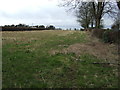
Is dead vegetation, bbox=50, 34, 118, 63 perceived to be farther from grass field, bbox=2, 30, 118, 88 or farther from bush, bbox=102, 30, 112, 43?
bush, bbox=102, 30, 112, 43

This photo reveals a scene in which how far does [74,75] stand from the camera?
21.5 feet

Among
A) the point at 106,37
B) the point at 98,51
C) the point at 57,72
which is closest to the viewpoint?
the point at 57,72

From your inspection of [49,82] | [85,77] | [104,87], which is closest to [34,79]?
[49,82]

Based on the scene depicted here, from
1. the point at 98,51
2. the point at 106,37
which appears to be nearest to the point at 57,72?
the point at 98,51

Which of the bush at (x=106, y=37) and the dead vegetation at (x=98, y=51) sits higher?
the bush at (x=106, y=37)

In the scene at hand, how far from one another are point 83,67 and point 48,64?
1.27m

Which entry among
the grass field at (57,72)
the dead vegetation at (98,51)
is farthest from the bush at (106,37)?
the grass field at (57,72)

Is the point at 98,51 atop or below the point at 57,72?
atop

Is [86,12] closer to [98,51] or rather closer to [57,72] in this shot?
[98,51]

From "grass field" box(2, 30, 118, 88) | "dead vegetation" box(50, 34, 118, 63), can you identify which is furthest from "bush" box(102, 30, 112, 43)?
"grass field" box(2, 30, 118, 88)

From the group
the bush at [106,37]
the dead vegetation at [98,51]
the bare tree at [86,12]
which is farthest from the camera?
the bare tree at [86,12]

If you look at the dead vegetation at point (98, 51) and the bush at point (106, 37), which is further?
the bush at point (106, 37)

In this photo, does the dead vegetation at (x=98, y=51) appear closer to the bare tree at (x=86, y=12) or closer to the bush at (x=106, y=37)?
the bush at (x=106, y=37)

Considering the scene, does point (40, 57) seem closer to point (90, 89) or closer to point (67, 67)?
point (67, 67)
